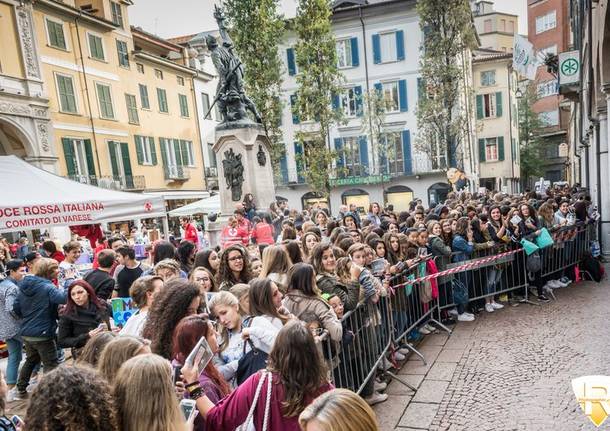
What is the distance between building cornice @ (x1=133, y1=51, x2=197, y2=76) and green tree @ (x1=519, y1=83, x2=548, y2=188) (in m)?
31.1

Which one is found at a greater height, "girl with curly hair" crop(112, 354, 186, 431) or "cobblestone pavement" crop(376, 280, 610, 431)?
"girl with curly hair" crop(112, 354, 186, 431)

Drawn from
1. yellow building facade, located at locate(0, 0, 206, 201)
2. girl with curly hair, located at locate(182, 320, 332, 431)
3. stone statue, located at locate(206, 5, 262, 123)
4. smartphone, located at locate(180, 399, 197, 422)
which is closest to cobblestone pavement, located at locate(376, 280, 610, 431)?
girl with curly hair, located at locate(182, 320, 332, 431)

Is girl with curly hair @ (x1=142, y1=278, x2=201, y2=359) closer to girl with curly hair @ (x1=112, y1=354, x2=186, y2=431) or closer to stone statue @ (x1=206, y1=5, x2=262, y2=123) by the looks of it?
girl with curly hair @ (x1=112, y1=354, x2=186, y2=431)

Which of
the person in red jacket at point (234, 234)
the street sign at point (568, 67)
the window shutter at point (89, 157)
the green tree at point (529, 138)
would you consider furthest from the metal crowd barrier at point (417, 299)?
the green tree at point (529, 138)

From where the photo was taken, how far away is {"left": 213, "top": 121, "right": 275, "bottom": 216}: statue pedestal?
1376 cm

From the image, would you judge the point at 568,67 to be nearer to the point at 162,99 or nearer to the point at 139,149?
the point at 139,149

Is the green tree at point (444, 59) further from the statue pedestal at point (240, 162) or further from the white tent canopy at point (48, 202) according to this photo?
the white tent canopy at point (48, 202)

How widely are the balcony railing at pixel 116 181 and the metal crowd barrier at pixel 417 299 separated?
22.2 meters

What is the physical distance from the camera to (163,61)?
30.2 meters

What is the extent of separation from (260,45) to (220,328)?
805 inches

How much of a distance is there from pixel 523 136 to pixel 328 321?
4511 cm

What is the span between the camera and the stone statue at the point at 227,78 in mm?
13594

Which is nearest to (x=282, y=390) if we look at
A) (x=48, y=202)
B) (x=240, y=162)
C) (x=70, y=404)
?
(x=70, y=404)

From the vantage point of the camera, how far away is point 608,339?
6000 millimetres
